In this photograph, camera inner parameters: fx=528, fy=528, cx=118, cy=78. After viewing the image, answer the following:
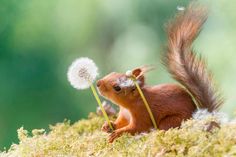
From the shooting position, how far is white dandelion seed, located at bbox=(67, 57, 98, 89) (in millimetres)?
1045

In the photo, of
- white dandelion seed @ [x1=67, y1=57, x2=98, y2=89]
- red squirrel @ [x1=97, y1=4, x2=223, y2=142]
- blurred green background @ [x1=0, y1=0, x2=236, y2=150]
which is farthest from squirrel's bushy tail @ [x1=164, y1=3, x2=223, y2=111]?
blurred green background @ [x1=0, y1=0, x2=236, y2=150]

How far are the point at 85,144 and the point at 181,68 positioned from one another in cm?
27

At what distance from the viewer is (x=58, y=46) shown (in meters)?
3.65

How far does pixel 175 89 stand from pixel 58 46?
262cm

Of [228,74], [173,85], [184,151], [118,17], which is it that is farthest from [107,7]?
[184,151]

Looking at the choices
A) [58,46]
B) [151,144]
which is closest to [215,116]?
[151,144]

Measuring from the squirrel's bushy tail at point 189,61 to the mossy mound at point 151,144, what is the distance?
191 millimetres

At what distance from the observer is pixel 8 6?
3.62 m

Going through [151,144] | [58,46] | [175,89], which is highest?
[58,46]

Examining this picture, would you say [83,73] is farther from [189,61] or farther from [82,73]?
[189,61]

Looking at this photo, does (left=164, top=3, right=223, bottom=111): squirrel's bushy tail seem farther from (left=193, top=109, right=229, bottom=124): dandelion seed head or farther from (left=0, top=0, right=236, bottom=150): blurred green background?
(left=0, top=0, right=236, bottom=150): blurred green background

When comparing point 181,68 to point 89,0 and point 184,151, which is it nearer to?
point 184,151

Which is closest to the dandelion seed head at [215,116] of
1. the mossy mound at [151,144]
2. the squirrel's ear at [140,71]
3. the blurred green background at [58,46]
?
the mossy mound at [151,144]

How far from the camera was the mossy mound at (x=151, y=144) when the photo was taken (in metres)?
0.72
